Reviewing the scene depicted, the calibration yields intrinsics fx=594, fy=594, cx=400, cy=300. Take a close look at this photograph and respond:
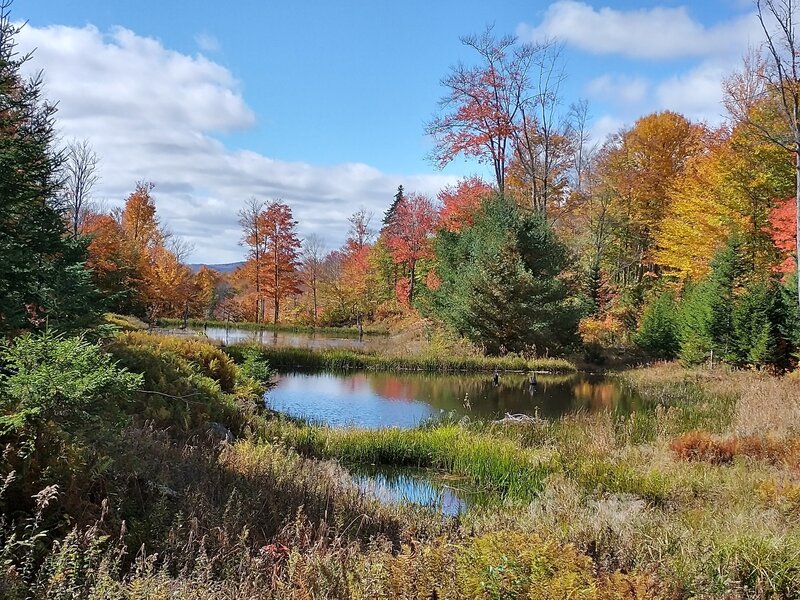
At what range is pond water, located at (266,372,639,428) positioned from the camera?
1318 centimetres

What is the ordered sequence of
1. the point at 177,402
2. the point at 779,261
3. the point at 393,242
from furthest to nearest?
1. the point at 393,242
2. the point at 779,261
3. the point at 177,402

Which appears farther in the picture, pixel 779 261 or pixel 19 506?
pixel 779 261

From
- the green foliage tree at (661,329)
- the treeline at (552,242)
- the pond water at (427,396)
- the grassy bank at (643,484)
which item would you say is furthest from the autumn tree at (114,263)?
the green foliage tree at (661,329)

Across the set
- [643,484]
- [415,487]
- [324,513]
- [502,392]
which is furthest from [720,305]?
[324,513]

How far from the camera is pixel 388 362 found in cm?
2206

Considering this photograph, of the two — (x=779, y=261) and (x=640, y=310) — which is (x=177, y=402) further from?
(x=640, y=310)

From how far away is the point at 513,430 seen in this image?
1052cm

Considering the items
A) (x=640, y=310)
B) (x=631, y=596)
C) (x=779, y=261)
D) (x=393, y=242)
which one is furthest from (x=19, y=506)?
(x=393, y=242)

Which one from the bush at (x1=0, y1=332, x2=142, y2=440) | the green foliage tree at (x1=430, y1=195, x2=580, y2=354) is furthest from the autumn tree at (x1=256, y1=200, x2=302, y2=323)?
the bush at (x1=0, y1=332, x2=142, y2=440)

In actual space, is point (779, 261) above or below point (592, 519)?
above

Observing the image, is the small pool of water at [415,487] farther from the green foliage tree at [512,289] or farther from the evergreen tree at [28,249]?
the green foliage tree at [512,289]

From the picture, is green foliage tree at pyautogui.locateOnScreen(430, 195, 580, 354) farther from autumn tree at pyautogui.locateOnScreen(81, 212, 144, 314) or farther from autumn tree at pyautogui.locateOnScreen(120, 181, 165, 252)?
A: autumn tree at pyautogui.locateOnScreen(120, 181, 165, 252)

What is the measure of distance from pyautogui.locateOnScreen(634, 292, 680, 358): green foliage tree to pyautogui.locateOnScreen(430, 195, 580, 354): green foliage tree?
4.52 meters

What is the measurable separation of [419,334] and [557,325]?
26.1 feet
